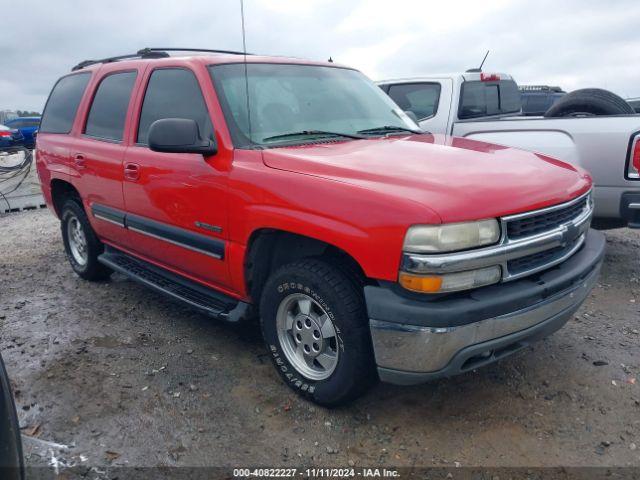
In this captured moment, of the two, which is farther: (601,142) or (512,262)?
(601,142)

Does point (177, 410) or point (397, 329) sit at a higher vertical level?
point (397, 329)

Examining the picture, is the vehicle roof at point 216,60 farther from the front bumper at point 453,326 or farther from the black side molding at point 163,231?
the front bumper at point 453,326

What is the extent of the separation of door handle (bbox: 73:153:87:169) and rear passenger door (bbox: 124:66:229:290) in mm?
767

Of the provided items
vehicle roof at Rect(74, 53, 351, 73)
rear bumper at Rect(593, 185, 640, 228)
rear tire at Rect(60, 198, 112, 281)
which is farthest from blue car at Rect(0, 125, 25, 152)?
rear bumper at Rect(593, 185, 640, 228)

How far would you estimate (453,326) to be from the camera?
93.3 inches

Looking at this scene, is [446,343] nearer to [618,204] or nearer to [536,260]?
[536,260]

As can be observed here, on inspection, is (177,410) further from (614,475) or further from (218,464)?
(614,475)

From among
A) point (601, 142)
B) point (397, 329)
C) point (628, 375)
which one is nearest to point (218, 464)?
point (397, 329)

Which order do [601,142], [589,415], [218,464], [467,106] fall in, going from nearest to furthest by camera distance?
[218,464] → [589,415] → [601,142] → [467,106]

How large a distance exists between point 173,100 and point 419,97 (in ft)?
11.3

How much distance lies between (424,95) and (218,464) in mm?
4860

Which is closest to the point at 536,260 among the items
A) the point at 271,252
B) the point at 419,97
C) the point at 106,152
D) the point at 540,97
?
the point at 271,252

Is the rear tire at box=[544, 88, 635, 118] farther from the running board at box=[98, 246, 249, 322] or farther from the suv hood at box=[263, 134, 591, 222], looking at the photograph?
the running board at box=[98, 246, 249, 322]

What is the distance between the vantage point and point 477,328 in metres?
2.42
